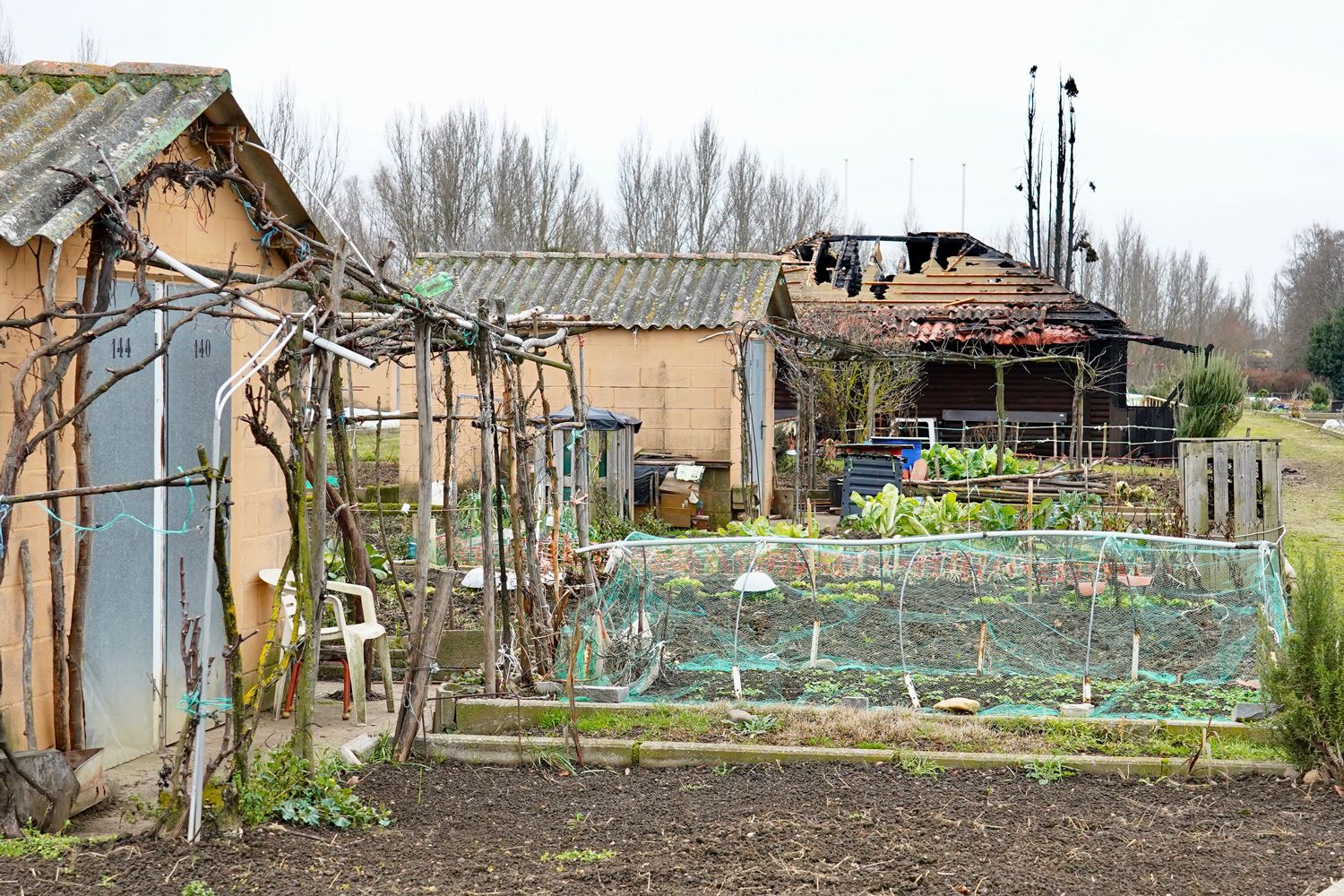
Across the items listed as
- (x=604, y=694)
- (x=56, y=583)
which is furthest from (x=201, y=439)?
(x=604, y=694)

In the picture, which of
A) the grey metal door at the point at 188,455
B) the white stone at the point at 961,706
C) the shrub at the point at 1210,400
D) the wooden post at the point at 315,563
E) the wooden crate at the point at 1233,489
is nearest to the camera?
the wooden post at the point at 315,563

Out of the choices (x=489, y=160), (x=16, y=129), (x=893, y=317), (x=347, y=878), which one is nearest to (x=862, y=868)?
(x=347, y=878)

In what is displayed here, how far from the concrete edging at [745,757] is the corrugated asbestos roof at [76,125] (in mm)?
2871

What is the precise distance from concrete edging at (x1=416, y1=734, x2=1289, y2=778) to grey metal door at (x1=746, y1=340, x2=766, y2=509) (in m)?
8.77

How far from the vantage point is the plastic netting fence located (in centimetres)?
731

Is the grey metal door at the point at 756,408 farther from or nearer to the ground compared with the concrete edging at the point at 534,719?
farther from the ground

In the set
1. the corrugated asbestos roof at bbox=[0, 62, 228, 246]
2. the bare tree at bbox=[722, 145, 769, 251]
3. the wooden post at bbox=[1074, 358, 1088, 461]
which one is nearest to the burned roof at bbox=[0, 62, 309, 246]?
the corrugated asbestos roof at bbox=[0, 62, 228, 246]

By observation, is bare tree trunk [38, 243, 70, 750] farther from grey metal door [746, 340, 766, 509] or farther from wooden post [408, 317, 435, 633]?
grey metal door [746, 340, 766, 509]

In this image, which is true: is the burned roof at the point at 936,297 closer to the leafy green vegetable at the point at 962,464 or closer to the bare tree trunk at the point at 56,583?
the leafy green vegetable at the point at 962,464

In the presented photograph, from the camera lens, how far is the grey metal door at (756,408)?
15.1 m

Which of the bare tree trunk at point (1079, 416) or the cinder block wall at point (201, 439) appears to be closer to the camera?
the cinder block wall at point (201, 439)

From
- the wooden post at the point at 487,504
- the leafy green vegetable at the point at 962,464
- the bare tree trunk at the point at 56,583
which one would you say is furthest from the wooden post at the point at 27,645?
the leafy green vegetable at the point at 962,464

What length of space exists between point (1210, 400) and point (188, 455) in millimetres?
18280

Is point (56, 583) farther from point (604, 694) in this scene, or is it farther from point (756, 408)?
point (756, 408)
